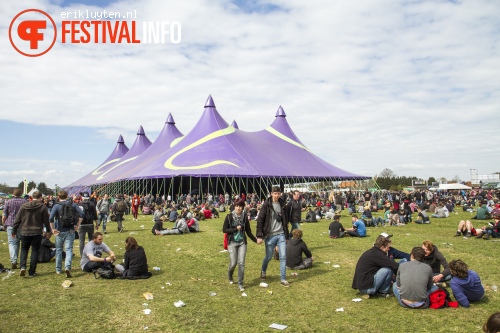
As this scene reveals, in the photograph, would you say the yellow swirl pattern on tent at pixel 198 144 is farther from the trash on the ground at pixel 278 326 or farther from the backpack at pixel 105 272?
the trash on the ground at pixel 278 326

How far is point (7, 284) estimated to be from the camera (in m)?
7.69

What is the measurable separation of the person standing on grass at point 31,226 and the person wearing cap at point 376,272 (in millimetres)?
6551

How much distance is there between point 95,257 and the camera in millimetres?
8555

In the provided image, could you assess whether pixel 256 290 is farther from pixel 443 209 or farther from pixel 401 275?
pixel 443 209

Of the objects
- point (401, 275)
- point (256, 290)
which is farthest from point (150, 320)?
point (401, 275)

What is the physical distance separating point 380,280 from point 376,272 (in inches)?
6.0

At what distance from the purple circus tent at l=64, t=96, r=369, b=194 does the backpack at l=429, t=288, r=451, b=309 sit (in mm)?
24428

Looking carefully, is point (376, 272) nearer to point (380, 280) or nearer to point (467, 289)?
point (380, 280)

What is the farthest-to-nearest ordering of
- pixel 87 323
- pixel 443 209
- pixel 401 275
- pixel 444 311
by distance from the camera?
pixel 443 209
pixel 401 275
pixel 444 311
pixel 87 323

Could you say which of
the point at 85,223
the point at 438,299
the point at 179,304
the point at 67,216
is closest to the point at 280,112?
Answer: the point at 85,223

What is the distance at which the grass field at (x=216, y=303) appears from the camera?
5404 mm

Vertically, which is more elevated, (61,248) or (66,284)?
(61,248)

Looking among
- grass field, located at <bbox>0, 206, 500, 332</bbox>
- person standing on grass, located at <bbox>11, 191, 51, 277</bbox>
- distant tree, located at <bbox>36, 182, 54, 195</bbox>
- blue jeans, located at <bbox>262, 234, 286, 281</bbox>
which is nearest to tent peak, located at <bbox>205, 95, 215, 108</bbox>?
grass field, located at <bbox>0, 206, 500, 332</bbox>

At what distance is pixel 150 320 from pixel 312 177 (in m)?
30.1
